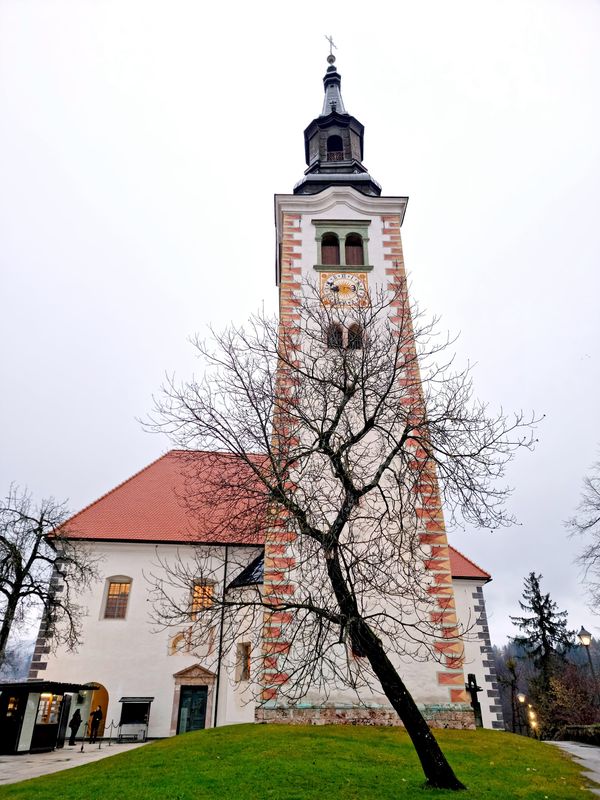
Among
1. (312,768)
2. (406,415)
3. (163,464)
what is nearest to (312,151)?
(163,464)

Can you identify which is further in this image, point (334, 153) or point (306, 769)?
point (334, 153)

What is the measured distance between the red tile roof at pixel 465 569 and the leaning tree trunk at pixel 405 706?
16.3 meters

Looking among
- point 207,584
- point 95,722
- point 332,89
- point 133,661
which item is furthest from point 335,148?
point 95,722

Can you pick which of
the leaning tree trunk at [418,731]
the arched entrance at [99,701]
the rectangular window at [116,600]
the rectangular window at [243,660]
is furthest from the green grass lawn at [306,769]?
the rectangular window at [116,600]

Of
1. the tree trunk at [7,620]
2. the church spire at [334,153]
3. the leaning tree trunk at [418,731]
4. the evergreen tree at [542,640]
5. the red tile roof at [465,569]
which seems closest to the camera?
the leaning tree trunk at [418,731]

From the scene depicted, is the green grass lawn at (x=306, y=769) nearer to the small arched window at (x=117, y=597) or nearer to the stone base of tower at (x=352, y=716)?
the stone base of tower at (x=352, y=716)

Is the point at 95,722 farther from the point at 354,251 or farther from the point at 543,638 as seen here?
the point at 543,638

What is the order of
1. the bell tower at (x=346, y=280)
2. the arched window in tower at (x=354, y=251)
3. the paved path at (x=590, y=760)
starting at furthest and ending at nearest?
the arched window in tower at (x=354, y=251) → the bell tower at (x=346, y=280) → the paved path at (x=590, y=760)

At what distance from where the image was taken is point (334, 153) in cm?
2491

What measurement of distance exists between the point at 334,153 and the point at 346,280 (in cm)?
882

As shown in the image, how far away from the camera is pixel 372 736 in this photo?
11.9m

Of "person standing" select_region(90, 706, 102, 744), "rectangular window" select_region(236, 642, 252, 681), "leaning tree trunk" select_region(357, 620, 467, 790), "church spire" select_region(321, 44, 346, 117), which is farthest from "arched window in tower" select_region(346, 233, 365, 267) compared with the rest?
"person standing" select_region(90, 706, 102, 744)

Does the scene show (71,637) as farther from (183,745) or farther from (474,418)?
(474,418)

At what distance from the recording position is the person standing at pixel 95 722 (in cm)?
1866
